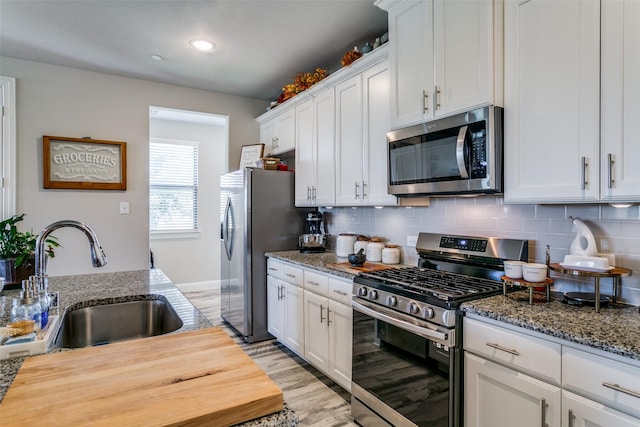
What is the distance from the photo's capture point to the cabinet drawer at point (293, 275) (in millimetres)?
2869

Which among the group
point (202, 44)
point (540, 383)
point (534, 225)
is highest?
point (202, 44)

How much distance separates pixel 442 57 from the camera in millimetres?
1993

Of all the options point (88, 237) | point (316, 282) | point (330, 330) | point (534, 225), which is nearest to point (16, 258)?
point (88, 237)

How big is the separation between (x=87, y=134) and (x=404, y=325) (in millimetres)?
3535

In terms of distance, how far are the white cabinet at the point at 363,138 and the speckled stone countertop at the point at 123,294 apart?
148 centimetres

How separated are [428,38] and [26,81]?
11.7ft

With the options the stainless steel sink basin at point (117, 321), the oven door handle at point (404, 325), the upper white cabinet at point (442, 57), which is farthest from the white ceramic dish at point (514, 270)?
the stainless steel sink basin at point (117, 321)

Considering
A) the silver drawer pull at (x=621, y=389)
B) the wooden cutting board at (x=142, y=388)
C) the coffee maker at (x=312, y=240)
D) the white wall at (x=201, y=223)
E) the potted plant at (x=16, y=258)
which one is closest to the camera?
the wooden cutting board at (x=142, y=388)

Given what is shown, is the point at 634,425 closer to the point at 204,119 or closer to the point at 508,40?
the point at 508,40

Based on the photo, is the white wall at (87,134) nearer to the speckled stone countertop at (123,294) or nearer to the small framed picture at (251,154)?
the small framed picture at (251,154)

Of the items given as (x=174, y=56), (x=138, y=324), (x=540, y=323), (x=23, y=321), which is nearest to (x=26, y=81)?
(x=174, y=56)

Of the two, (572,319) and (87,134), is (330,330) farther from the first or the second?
(87,134)

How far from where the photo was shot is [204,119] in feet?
17.1

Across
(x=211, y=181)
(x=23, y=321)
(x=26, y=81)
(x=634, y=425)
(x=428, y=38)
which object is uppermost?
(x=26, y=81)
